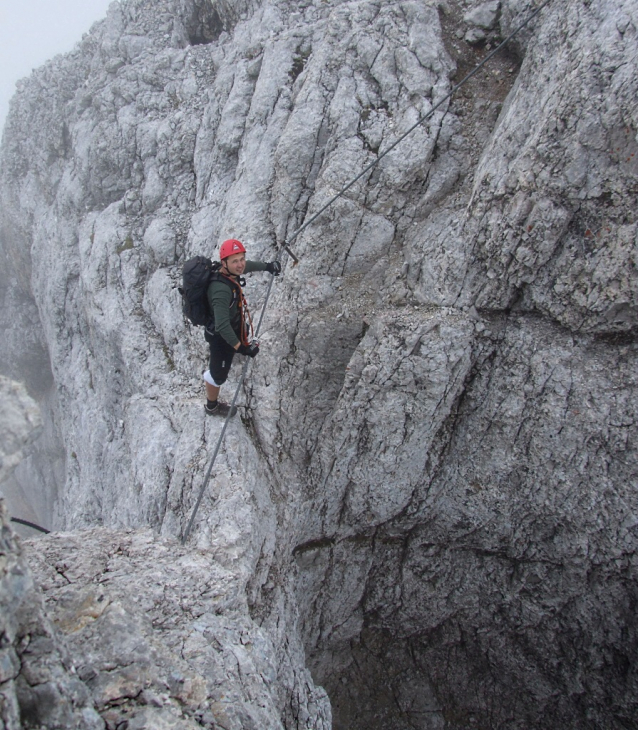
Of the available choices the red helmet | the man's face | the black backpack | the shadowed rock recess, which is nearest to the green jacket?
the black backpack

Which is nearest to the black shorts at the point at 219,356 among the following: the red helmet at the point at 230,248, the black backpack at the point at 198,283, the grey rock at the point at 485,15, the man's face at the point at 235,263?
the black backpack at the point at 198,283

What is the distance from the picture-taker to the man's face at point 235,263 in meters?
8.66

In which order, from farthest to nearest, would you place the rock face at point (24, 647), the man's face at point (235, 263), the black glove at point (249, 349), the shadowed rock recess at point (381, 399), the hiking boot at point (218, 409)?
the hiking boot at point (218, 409) → the black glove at point (249, 349) → the man's face at point (235, 263) → the shadowed rock recess at point (381, 399) → the rock face at point (24, 647)

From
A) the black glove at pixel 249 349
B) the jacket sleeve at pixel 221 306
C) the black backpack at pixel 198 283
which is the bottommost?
the black glove at pixel 249 349

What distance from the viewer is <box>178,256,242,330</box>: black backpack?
→ 28.0ft

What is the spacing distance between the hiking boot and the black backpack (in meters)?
2.28

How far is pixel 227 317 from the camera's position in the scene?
8.59m

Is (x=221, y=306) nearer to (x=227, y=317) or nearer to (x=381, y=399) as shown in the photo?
Answer: (x=227, y=317)

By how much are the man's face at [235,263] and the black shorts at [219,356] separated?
4.55ft

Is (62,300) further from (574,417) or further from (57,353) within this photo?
(574,417)

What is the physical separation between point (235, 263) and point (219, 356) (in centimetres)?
208

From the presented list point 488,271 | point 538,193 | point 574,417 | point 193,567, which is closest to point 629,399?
point 574,417

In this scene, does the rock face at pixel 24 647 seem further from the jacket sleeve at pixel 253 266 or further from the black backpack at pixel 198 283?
the jacket sleeve at pixel 253 266

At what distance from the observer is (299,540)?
11.2 m
